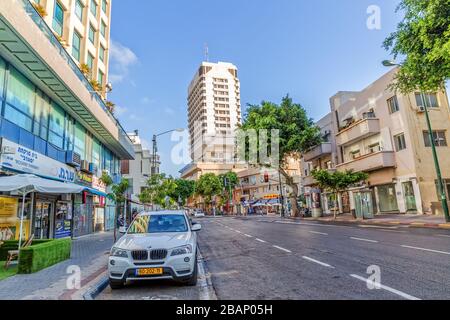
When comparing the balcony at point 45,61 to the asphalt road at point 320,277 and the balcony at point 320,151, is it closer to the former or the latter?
the asphalt road at point 320,277

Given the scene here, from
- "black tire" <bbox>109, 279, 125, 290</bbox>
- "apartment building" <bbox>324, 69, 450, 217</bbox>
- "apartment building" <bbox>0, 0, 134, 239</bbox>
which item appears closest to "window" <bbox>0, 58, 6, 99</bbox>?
"apartment building" <bbox>0, 0, 134, 239</bbox>

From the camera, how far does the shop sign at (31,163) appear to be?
38.8 ft

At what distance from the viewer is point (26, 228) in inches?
558

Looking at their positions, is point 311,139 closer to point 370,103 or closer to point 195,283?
point 370,103

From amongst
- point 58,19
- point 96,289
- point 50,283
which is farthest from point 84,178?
point 96,289

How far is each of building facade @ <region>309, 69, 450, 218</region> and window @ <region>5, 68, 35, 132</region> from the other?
82.4 feet

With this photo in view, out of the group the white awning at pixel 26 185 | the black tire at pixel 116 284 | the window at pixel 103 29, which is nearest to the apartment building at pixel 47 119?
the white awning at pixel 26 185

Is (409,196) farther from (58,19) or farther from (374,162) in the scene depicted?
(58,19)

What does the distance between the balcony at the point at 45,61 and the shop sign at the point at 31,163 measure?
3.55 meters

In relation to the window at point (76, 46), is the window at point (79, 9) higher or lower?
higher

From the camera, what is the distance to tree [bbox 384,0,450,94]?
42.3 ft

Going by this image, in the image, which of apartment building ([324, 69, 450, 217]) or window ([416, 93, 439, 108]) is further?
window ([416, 93, 439, 108])

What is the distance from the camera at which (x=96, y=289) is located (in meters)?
6.34

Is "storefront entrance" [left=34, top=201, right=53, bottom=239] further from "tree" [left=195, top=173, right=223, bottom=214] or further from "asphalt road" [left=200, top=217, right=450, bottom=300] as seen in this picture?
"tree" [left=195, top=173, right=223, bottom=214]
